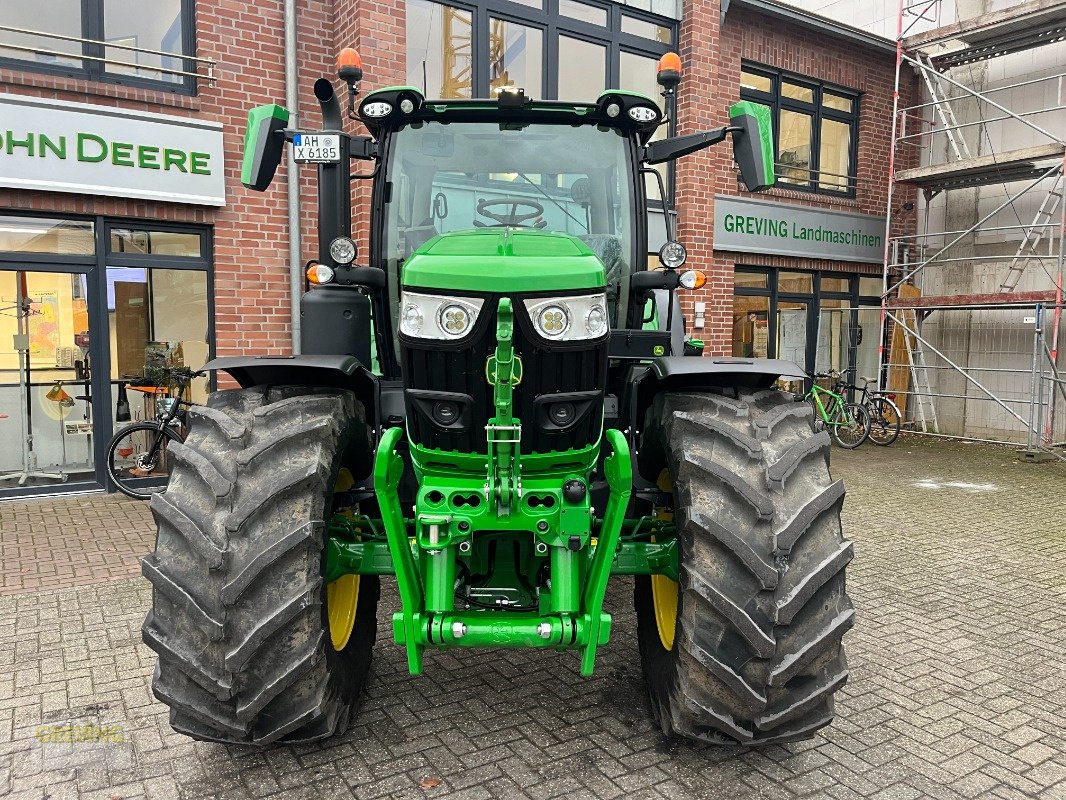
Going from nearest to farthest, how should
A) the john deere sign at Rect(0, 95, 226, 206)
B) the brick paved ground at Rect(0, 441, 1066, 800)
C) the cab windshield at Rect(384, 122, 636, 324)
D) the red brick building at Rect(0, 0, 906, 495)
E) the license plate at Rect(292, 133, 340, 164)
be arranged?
the brick paved ground at Rect(0, 441, 1066, 800), the license plate at Rect(292, 133, 340, 164), the cab windshield at Rect(384, 122, 636, 324), the john deere sign at Rect(0, 95, 226, 206), the red brick building at Rect(0, 0, 906, 495)

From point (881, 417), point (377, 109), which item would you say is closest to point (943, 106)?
point (881, 417)

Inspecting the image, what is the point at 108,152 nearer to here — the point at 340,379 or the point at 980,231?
the point at 340,379

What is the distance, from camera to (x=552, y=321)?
2.64 meters

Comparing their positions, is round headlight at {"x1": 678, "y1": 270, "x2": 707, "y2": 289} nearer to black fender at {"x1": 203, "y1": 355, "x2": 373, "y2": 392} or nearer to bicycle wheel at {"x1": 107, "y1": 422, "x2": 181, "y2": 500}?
black fender at {"x1": 203, "y1": 355, "x2": 373, "y2": 392}

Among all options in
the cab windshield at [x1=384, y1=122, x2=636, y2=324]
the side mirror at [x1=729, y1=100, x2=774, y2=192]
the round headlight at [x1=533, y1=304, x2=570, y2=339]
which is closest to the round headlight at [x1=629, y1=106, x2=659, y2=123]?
the cab windshield at [x1=384, y1=122, x2=636, y2=324]

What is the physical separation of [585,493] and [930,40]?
11.5m

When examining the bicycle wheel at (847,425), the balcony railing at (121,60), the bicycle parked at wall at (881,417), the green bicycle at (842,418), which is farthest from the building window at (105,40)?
the bicycle parked at wall at (881,417)

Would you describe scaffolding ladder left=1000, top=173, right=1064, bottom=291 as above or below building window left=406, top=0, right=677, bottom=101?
below

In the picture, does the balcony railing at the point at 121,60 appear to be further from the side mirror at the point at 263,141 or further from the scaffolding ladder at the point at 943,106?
the scaffolding ladder at the point at 943,106

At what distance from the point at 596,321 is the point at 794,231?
9.75 meters

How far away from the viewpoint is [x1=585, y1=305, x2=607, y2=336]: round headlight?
8.86 feet

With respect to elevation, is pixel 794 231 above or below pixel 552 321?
above

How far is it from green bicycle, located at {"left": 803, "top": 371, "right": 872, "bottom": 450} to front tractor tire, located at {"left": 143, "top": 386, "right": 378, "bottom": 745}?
9770 mm

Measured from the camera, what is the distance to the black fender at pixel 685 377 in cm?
303
